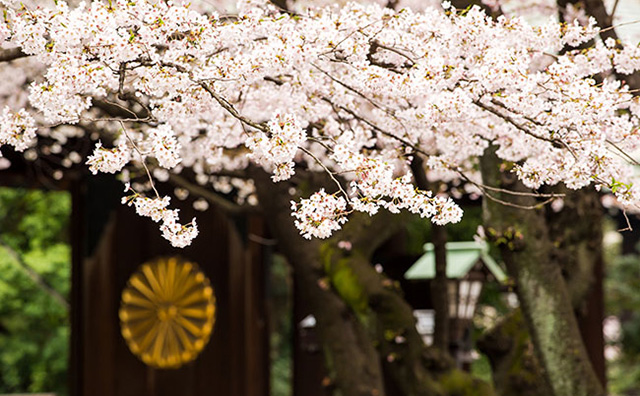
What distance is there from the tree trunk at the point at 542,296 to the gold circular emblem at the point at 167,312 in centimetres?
503

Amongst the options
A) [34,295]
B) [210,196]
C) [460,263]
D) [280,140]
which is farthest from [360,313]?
[34,295]

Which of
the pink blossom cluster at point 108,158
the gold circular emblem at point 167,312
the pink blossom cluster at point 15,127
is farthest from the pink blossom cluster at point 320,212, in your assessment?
the gold circular emblem at point 167,312

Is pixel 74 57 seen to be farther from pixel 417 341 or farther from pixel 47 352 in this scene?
pixel 47 352

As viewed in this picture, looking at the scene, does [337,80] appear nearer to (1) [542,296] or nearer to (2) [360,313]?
(1) [542,296]

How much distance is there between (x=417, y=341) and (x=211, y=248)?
4609 millimetres

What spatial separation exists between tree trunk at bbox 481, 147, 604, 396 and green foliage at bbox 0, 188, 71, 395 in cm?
960

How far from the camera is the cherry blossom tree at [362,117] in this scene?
10.4 ft

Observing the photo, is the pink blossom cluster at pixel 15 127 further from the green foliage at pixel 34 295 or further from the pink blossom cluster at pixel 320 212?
the green foliage at pixel 34 295

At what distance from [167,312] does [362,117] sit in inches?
222

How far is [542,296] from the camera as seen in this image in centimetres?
483

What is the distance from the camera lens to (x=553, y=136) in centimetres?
358

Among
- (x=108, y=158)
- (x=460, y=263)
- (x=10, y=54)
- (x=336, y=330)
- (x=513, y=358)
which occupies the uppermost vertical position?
(x=10, y=54)

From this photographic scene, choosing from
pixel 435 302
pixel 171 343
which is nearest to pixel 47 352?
pixel 171 343

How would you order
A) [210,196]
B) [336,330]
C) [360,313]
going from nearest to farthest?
[360,313], [336,330], [210,196]
